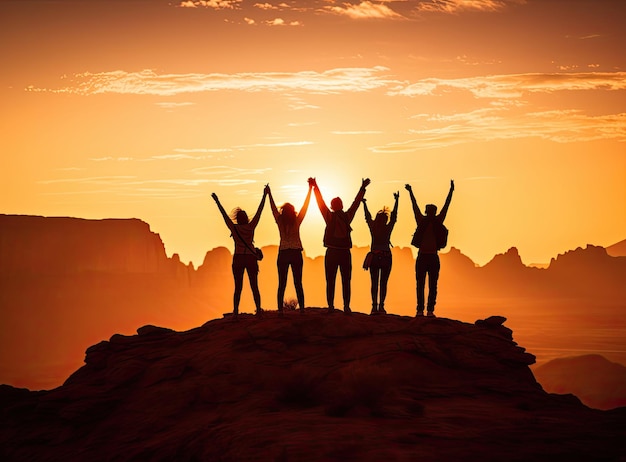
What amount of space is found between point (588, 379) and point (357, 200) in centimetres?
11784

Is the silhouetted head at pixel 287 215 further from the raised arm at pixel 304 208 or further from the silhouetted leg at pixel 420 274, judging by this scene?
the silhouetted leg at pixel 420 274

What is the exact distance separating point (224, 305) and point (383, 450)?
174 metres

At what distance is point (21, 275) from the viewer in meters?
164

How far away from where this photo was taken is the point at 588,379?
130 meters

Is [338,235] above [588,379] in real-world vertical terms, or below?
above

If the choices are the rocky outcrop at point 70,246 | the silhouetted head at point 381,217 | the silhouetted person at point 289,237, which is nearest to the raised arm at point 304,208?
the silhouetted person at point 289,237

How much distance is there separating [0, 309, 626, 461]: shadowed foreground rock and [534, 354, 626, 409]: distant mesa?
100 metres

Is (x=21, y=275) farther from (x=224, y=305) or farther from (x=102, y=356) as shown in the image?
(x=102, y=356)

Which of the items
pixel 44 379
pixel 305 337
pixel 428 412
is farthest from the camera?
pixel 44 379

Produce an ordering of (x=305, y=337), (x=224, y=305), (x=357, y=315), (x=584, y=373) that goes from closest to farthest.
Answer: (x=305, y=337), (x=357, y=315), (x=584, y=373), (x=224, y=305)

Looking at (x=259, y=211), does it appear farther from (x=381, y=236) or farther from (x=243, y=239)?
(x=381, y=236)

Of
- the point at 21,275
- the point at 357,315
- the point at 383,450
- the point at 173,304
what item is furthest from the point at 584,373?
the point at 383,450

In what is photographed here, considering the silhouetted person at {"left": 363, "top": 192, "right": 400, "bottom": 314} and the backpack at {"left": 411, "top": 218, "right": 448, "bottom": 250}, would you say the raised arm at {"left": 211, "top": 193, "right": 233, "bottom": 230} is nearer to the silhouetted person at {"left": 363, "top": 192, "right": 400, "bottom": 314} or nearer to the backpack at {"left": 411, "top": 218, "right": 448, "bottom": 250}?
the silhouetted person at {"left": 363, "top": 192, "right": 400, "bottom": 314}

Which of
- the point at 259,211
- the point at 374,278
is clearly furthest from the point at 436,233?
the point at 259,211
